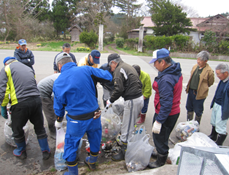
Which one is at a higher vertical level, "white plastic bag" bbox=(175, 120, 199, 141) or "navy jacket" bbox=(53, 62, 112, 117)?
"navy jacket" bbox=(53, 62, 112, 117)

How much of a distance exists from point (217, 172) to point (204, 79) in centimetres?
292

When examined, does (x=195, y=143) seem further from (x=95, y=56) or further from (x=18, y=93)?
(x=18, y=93)

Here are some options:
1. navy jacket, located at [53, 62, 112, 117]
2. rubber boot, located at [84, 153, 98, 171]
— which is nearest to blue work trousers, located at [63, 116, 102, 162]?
navy jacket, located at [53, 62, 112, 117]

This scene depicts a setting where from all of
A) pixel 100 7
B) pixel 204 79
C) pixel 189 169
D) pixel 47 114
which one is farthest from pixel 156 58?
pixel 100 7

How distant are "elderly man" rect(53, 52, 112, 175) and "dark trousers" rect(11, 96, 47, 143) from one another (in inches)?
20.2

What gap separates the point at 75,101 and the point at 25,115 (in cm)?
102

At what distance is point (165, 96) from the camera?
90.0 inches

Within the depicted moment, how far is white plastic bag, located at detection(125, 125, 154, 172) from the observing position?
2.52m

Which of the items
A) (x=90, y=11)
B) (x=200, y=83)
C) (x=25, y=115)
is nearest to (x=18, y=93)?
(x=25, y=115)

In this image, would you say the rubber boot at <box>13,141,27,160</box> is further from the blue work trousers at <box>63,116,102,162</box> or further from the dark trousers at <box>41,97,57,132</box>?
the blue work trousers at <box>63,116,102,162</box>

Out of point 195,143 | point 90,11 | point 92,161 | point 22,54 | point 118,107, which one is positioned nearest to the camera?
point 92,161

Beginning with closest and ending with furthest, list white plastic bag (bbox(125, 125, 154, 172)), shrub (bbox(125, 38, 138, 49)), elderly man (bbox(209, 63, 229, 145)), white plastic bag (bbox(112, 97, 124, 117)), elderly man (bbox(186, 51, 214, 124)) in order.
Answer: white plastic bag (bbox(125, 125, 154, 172))
elderly man (bbox(209, 63, 229, 145))
elderly man (bbox(186, 51, 214, 124))
white plastic bag (bbox(112, 97, 124, 117))
shrub (bbox(125, 38, 138, 49))

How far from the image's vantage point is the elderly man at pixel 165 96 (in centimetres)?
229

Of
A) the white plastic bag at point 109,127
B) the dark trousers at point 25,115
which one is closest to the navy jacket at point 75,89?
the dark trousers at point 25,115
